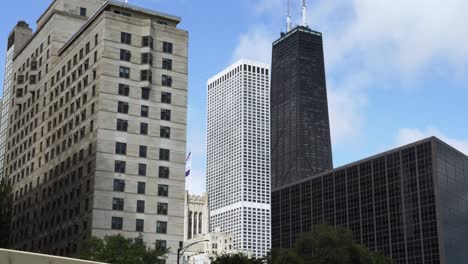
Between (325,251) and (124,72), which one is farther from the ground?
(124,72)

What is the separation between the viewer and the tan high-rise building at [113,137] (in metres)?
110

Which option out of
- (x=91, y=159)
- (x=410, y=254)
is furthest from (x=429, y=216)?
(x=91, y=159)

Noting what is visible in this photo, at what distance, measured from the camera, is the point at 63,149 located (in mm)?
123188

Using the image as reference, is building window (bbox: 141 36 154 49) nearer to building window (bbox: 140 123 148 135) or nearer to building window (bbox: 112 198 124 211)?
building window (bbox: 140 123 148 135)

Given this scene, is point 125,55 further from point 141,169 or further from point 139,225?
point 139,225

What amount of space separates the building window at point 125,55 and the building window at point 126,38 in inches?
59.1

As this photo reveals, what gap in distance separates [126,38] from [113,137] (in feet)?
54.2

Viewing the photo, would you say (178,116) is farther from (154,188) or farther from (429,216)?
(429,216)

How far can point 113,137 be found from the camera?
364ft

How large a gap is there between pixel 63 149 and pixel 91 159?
47.5 ft

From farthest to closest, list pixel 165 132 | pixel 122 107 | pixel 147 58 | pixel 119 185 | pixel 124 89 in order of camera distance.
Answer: pixel 165 132 → pixel 147 58 → pixel 124 89 → pixel 122 107 → pixel 119 185

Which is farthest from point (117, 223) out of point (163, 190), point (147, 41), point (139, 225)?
point (147, 41)

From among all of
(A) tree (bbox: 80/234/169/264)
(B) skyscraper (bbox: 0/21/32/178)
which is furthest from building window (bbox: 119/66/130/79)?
(B) skyscraper (bbox: 0/21/32/178)

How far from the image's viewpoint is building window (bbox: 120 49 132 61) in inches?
4519
